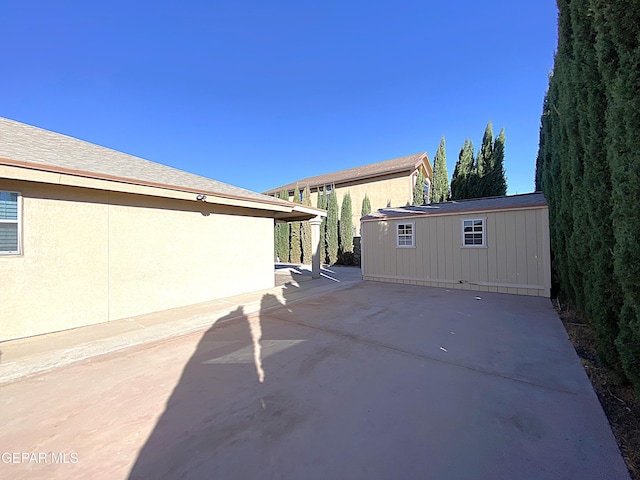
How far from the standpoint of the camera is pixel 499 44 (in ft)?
29.6

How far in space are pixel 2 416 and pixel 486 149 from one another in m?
21.4

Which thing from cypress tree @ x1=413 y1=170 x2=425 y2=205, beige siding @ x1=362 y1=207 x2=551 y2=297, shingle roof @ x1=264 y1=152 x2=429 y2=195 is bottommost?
beige siding @ x1=362 y1=207 x2=551 y2=297

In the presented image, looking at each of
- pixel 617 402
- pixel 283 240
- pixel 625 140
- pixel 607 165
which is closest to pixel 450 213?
pixel 607 165

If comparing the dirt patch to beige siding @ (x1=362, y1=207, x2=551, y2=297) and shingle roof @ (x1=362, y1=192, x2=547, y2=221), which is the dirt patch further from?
shingle roof @ (x1=362, y1=192, x2=547, y2=221)

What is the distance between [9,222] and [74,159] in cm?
169

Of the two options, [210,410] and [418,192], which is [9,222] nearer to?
[210,410]

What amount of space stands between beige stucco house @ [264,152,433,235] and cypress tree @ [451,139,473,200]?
2.54 meters

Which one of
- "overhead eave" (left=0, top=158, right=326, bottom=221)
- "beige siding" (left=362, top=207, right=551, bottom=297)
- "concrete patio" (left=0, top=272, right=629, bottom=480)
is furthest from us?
"beige siding" (left=362, top=207, right=551, bottom=297)

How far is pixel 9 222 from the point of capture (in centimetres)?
444

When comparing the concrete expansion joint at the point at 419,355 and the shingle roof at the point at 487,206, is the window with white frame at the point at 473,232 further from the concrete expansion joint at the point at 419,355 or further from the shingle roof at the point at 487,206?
the concrete expansion joint at the point at 419,355

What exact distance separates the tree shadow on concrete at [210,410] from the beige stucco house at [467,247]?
6.92m

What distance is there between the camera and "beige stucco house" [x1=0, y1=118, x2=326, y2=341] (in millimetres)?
4469

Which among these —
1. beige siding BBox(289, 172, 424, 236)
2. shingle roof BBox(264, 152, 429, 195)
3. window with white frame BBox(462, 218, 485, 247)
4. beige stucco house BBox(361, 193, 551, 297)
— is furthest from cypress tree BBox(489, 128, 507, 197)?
window with white frame BBox(462, 218, 485, 247)

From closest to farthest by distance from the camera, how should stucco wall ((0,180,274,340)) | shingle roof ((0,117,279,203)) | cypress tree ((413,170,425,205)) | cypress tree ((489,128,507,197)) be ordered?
stucco wall ((0,180,274,340)) < shingle roof ((0,117,279,203)) < cypress tree ((489,128,507,197)) < cypress tree ((413,170,425,205))
